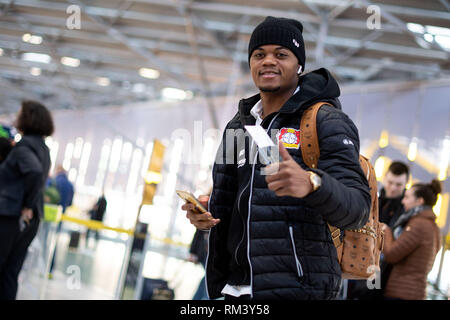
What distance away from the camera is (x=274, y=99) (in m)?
2.25

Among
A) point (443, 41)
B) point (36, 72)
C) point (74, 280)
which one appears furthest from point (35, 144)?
point (36, 72)

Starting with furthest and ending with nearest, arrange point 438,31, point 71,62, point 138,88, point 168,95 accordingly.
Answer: point 138,88 → point 168,95 → point 71,62 → point 438,31

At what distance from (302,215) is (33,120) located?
11.9 feet

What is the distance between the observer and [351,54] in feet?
52.5

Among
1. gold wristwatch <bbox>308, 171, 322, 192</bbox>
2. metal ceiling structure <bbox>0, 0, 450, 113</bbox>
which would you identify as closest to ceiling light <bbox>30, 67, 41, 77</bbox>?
metal ceiling structure <bbox>0, 0, 450, 113</bbox>

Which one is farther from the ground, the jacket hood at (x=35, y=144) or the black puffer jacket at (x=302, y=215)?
the jacket hood at (x=35, y=144)

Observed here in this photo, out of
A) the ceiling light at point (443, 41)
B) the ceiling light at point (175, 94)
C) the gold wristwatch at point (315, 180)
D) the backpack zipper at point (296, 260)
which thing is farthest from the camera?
the ceiling light at point (175, 94)

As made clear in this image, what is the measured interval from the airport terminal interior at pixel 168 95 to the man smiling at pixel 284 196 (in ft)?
2.51

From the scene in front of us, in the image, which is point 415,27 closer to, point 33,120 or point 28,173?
point 33,120

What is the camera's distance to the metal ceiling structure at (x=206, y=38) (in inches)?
467

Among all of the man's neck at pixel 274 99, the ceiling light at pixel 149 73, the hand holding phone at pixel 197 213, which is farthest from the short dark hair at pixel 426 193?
the ceiling light at pixel 149 73

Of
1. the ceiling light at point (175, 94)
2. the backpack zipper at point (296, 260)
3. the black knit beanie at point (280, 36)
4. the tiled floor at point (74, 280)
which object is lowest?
the tiled floor at point (74, 280)

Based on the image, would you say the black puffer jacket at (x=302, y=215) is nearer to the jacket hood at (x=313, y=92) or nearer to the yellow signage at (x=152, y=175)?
the jacket hood at (x=313, y=92)

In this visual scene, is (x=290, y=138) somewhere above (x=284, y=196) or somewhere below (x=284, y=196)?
above
